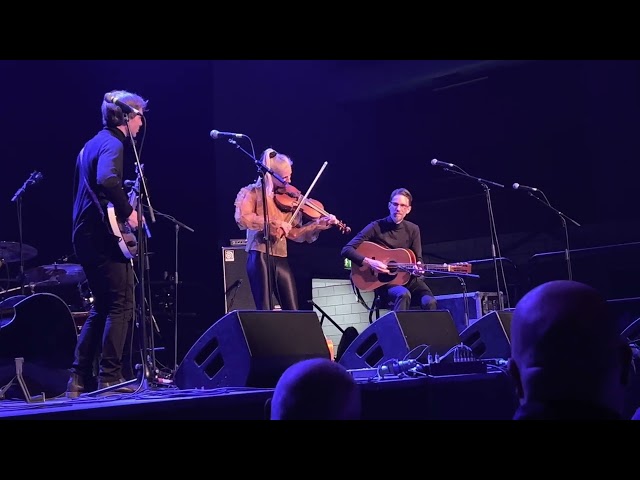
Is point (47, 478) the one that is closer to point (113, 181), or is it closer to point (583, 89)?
point (113, 181)

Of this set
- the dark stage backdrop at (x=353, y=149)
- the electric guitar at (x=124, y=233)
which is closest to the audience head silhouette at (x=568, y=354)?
the electric guitar at (x=124, y=233)

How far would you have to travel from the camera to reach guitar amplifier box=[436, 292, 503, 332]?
8094mm

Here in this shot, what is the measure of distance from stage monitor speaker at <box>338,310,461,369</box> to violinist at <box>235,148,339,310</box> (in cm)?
153

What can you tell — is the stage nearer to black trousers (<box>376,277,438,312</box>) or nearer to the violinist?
the violinist

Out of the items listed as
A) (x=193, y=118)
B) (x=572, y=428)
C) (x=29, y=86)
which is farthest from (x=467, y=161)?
(x=572, y=428)

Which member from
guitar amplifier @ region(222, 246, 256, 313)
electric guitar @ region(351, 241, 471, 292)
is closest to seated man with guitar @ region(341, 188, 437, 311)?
electric guitar @ region(351, 241, 471, 292)

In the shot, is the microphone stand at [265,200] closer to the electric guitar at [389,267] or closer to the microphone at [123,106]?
the microphone at [123,106]

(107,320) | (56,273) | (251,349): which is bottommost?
(251,349)

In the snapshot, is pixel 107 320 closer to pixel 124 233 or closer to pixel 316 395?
pixel 124 233

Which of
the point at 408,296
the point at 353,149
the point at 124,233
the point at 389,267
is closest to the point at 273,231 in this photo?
the point at 408,296

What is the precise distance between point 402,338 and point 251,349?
1218mm

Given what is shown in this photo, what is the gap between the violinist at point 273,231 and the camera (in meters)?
6.72

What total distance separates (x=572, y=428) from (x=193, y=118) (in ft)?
28.1

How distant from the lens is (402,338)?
481cm
